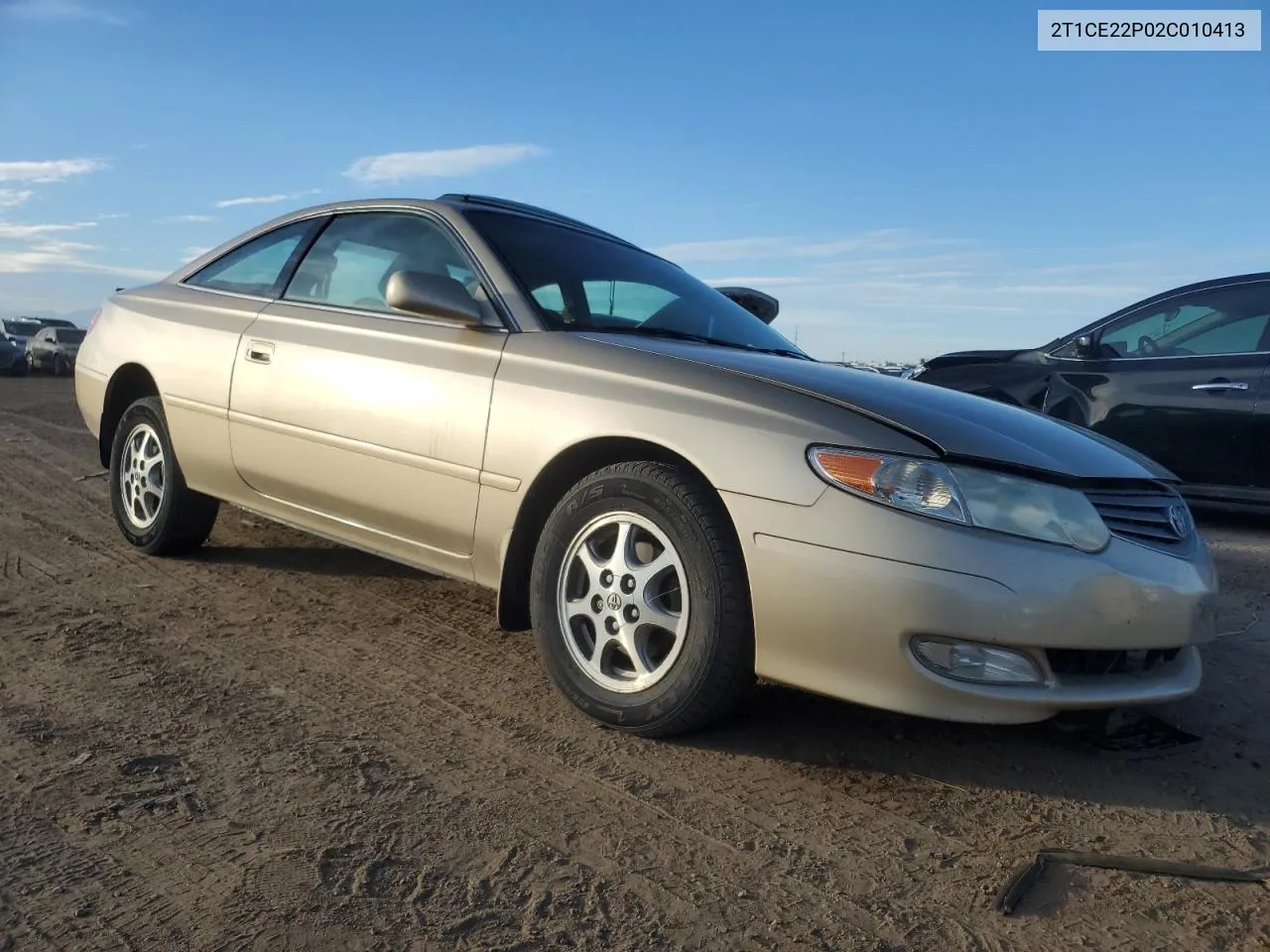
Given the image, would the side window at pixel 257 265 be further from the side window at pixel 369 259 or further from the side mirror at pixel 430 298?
the side mirror at pixel 430 298

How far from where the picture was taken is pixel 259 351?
3830 millimetres

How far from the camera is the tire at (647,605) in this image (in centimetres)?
250

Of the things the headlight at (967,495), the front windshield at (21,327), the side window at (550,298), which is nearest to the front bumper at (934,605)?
the headlight at (967,495)

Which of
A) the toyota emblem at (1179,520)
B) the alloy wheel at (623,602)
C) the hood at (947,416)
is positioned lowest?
the alloy wheel at (623,602)

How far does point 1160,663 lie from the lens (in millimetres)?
2562

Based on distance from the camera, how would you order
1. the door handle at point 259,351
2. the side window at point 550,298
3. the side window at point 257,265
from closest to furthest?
the side window at point 550,298 < the door handle at point 259,351 < the side window at point 257,265

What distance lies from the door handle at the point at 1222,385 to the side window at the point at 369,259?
4.67m

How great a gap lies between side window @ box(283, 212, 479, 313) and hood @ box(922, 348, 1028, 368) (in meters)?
4.67

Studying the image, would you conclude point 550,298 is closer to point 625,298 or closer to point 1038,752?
point 625,298

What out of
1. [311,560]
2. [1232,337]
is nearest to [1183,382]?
[1232,337]

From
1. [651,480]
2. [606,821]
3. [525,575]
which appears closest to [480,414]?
[525,575]

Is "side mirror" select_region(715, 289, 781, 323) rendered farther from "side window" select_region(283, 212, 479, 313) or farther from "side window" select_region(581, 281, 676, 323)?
"side window" select_region(283, 212, 479, 313)

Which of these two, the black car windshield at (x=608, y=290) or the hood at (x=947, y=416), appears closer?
the hood at (x=947, y=416)

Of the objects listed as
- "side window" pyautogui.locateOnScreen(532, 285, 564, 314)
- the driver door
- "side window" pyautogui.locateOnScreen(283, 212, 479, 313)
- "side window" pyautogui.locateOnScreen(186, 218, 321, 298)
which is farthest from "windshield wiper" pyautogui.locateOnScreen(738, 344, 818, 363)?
the driver door
